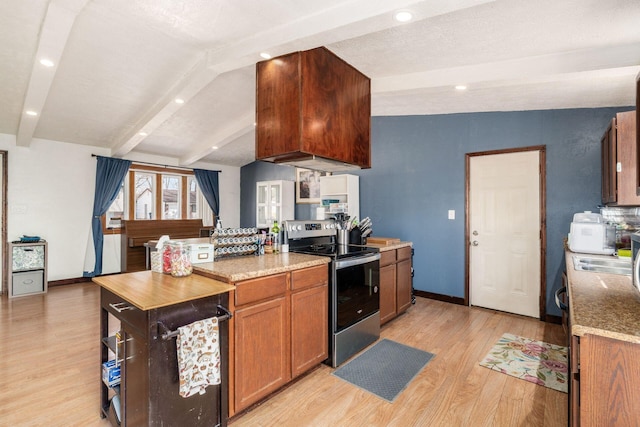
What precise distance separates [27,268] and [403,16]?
617 centimetres

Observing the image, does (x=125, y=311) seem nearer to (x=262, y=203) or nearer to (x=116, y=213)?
(x=116, y=213)

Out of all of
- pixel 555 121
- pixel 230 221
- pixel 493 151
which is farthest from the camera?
pixel 230 221

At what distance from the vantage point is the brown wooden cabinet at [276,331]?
6.18ft

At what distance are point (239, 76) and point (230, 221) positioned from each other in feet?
16.0

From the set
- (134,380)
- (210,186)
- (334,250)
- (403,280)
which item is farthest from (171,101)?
(210,186)

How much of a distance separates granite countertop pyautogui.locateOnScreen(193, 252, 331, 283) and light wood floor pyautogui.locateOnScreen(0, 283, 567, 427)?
35.5 inches

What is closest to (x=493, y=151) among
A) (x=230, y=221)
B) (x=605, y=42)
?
(x=605, y=42)

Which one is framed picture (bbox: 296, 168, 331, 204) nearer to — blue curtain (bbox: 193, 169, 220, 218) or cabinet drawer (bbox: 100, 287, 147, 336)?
blue curtain (bbox: 193, 169, 220, 218)

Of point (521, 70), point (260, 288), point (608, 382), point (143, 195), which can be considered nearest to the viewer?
point (608, 382)

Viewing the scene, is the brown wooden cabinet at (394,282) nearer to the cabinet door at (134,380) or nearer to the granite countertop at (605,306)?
the granite countertop at (605,306)

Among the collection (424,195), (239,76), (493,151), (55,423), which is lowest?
(55,423)

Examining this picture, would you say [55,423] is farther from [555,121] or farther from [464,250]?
[555,121]

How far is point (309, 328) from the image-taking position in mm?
2361

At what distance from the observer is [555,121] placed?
3.54 meters
